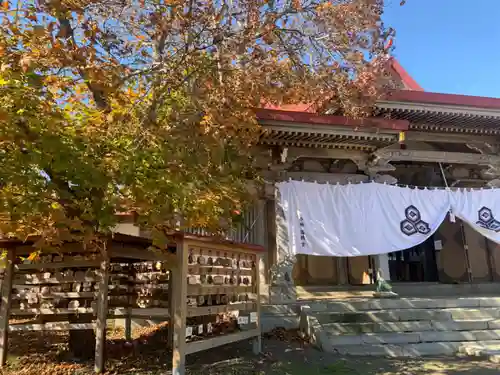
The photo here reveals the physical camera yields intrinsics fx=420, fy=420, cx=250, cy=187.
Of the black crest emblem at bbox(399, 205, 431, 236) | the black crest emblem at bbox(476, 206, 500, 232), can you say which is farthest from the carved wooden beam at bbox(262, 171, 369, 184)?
the black crest emblem at bbox(476, 206, 500, 232)

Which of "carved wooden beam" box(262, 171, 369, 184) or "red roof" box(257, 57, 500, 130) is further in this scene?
"carved wooden beam" box(262, 171, 369, 184)

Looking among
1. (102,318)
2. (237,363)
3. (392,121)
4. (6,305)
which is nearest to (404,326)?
(237,363)

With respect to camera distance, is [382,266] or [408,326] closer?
[408,326]

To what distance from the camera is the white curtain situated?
355 inches

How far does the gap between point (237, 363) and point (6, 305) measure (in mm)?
3507

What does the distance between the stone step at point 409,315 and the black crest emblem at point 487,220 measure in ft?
7.32

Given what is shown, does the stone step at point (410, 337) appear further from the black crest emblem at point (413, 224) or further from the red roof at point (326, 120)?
the red roof at point (326, 120)

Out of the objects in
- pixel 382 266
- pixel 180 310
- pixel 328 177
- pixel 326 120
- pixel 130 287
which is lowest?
pixel 180 310

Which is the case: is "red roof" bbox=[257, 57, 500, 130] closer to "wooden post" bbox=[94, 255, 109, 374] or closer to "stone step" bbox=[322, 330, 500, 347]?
"stone step" bbox=[322, 330, 500, 347]

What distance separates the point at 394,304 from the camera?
340 inches

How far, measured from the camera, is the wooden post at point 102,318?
18.1 feet

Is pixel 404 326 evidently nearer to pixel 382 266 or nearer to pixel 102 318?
pixel 382 266

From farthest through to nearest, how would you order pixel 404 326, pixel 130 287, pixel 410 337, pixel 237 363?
pixel 404 326 < pixel 410 337 < pixel 130 287 < pixel 237 363

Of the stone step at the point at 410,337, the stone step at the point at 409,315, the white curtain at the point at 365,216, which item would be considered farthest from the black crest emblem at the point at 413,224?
the stone step at the point at 410,337
